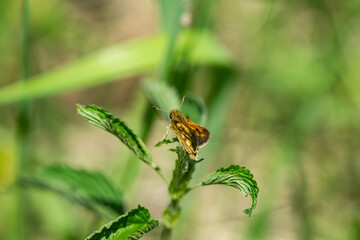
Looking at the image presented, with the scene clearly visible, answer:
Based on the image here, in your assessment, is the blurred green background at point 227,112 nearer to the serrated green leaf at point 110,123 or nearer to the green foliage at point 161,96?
the green foliage at point 161,96

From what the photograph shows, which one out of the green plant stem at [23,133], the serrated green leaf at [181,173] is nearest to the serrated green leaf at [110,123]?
the serrated green leaf at [181,173]

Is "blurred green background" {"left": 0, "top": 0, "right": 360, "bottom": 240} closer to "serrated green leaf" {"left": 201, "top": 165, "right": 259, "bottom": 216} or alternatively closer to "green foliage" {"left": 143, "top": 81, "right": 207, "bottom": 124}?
"green foliage" {"left": 143, "top": 81, "right": 207, "bottom": 124}

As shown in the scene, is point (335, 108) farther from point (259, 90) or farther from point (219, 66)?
point (219, 66)

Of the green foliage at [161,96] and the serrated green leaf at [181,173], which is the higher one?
the green foliage at [161,96]

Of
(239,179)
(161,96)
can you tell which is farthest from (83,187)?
(239,179)

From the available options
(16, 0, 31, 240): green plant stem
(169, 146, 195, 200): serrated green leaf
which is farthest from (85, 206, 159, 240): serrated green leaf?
(16, 0, 31, 240): green plant stem

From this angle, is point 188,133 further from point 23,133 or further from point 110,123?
point 23,133
